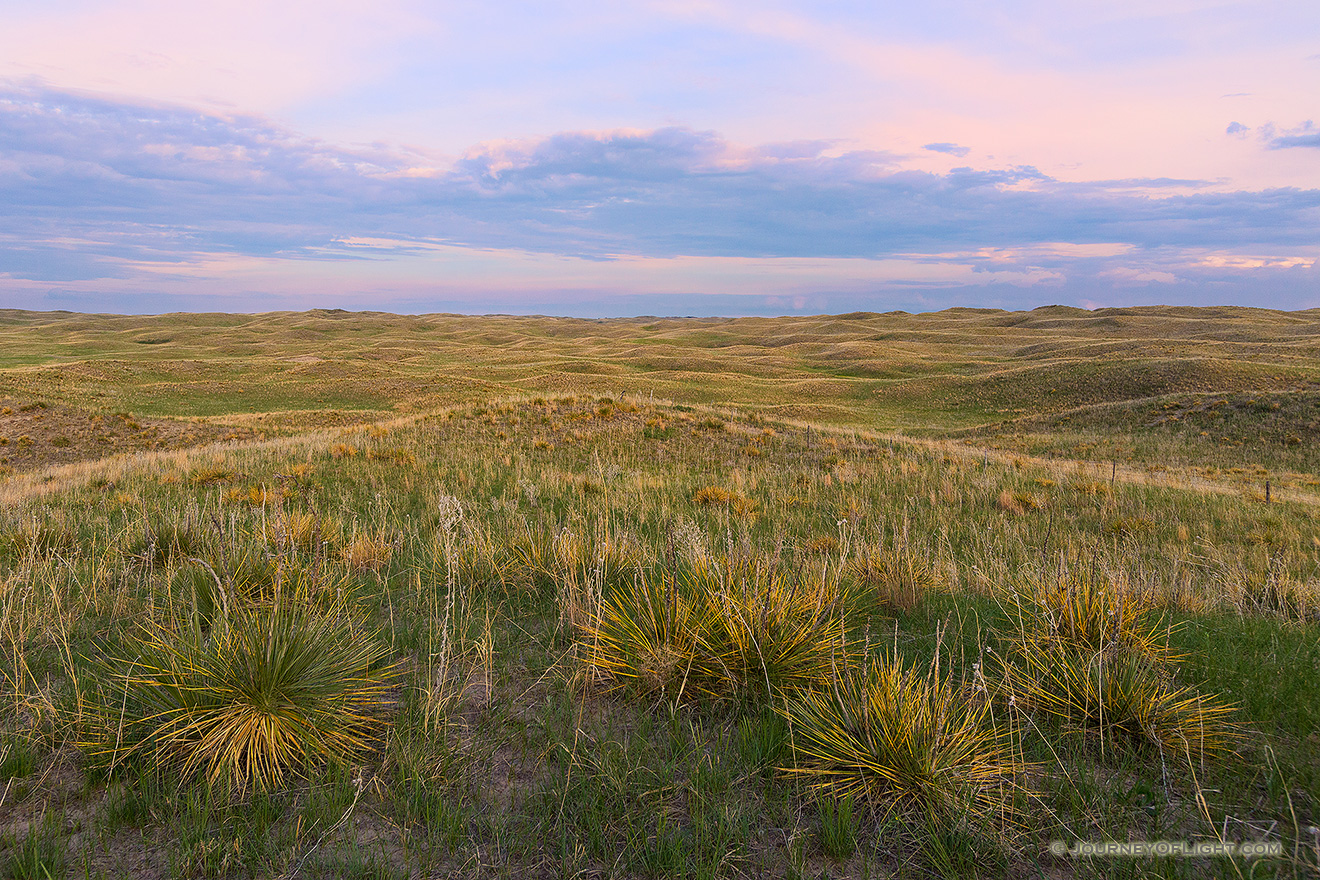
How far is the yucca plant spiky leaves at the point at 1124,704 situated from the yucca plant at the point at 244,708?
10.5 ft

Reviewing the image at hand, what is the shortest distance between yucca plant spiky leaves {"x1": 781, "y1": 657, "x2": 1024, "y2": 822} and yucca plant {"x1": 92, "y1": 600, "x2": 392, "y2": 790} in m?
2.12

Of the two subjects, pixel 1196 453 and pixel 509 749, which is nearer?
pixel 509 749

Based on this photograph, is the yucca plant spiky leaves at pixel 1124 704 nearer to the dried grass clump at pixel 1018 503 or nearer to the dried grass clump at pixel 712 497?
the dried grass clump at pixel 712 497

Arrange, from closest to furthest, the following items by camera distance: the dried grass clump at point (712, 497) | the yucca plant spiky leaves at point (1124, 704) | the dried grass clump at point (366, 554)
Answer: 1. the yucca plant spiky leaves at point (1124, 704)
2. the dried grass clump at point (366, 554)
3. the dried grass clump at point (712, 497)

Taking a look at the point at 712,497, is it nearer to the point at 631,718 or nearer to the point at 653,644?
the point at 653,644

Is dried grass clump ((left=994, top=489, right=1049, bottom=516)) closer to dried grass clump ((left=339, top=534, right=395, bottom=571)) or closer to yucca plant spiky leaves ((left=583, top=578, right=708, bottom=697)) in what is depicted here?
yucca plant spiky leaves ((left=583, top=578, right=708, bottom=697))

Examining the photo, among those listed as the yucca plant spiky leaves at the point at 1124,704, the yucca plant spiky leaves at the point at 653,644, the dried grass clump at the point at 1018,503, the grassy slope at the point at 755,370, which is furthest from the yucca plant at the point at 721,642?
the grassy slope at the point at 755,370

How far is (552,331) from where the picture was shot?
124m

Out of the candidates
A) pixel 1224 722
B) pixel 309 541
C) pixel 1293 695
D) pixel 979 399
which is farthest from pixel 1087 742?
pixel 979 399

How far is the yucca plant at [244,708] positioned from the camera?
280cm

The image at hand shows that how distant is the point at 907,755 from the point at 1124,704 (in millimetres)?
1319

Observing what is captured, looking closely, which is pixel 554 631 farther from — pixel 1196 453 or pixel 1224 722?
pixel 1196 453

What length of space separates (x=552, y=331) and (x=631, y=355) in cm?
5797

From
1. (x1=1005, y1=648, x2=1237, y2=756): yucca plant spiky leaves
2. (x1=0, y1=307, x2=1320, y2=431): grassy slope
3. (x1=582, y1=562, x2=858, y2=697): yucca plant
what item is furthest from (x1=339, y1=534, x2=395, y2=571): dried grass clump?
(x1=0, y1=307, x2=1320, y2=431): grassy slope
